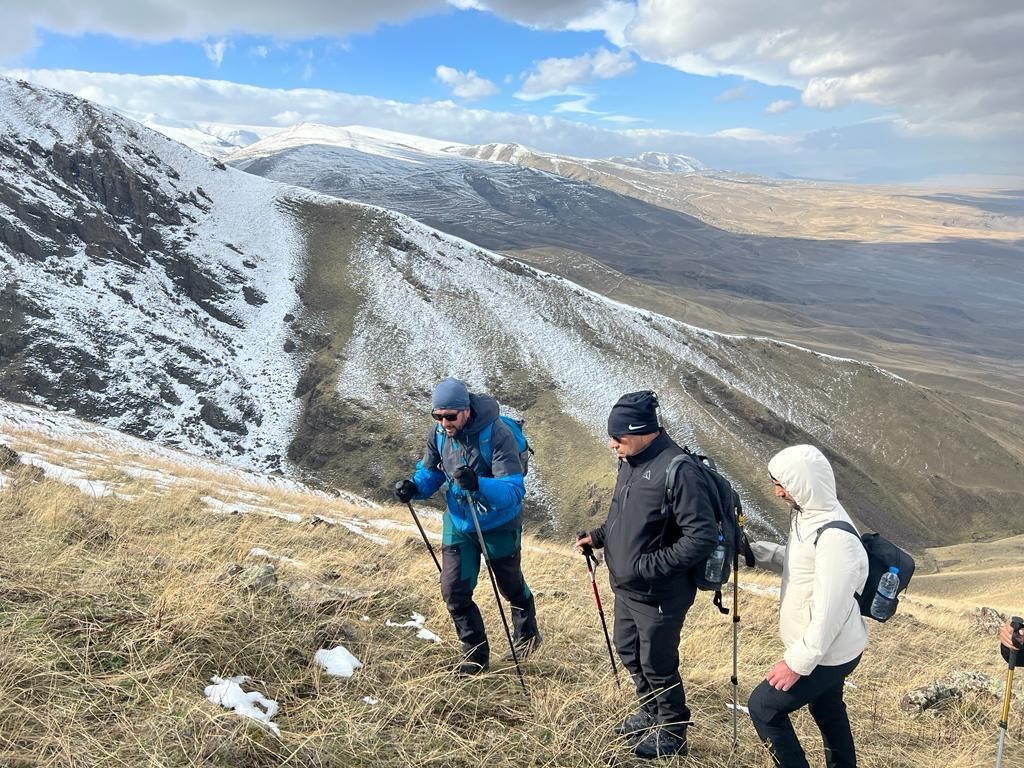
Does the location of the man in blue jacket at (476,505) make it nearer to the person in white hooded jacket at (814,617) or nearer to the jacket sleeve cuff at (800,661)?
the person in white hooded jacket at (814,617)

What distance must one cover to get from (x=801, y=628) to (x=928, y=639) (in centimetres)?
865

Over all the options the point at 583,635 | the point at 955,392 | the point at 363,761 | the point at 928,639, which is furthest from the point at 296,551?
the point at 955,392

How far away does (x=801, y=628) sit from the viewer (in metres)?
3.64

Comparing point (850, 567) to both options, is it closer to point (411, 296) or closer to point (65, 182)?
point (411, 296)

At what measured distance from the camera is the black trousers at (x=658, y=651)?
3.86 metres

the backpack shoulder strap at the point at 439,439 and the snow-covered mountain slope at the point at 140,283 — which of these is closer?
the backpack shoulder strap at the point at 439,439

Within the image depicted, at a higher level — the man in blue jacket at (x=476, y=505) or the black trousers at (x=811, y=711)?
the man in blue jacket at (x=476, y=505)

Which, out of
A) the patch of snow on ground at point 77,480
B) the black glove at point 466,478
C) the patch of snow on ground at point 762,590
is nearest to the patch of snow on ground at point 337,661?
the black glove at point 466,478

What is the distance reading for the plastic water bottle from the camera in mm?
3383

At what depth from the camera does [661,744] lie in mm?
3693

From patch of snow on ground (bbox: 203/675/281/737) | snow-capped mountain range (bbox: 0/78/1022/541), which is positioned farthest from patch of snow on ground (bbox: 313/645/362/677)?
snow-capped mountain range (bbox: 0/78/1022/541)

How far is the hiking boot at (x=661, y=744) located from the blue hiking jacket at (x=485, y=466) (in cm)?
177

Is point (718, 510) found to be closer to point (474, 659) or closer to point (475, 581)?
point (475, 581)

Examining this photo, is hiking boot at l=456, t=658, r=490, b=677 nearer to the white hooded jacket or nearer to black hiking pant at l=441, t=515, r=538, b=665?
black hiking pant at l=441, t=515, r=538, b=665
